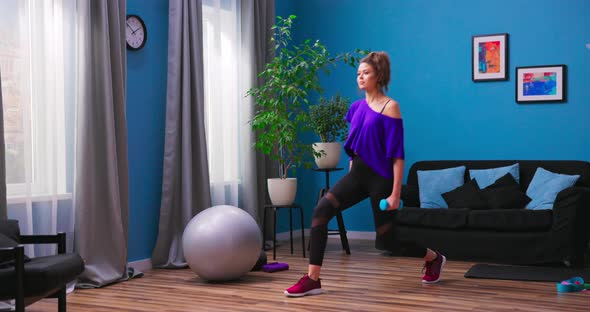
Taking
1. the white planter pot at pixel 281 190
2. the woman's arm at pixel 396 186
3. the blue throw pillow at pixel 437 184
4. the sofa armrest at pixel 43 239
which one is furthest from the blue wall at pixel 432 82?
the woman's arm at pixel 396 186

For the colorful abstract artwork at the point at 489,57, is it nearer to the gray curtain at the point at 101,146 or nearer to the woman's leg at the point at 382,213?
the woman's leg at the point at 382,213

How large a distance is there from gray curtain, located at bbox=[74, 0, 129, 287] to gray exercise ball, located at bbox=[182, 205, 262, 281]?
556 mm

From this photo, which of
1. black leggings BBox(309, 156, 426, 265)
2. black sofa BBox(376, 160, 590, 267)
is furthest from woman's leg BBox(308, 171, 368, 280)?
black sofa BBox(376, 160, 590, 267)

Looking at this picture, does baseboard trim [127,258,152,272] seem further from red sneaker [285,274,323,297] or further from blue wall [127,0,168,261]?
red sneaker [285,274,323,297]

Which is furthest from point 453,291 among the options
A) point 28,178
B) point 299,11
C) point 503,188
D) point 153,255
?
point 299,11

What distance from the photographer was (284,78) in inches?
252

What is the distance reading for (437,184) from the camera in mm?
6445

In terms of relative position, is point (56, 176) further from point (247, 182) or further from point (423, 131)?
point (423, 131)

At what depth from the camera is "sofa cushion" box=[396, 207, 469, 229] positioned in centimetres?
591

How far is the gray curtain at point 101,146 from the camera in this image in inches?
197

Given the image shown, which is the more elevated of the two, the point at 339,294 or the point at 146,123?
the point at 146,123

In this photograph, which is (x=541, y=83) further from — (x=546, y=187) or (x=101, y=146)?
(x=101, y=146)

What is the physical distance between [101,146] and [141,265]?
1.09 meters

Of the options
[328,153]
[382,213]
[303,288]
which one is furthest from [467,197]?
[303,288]
